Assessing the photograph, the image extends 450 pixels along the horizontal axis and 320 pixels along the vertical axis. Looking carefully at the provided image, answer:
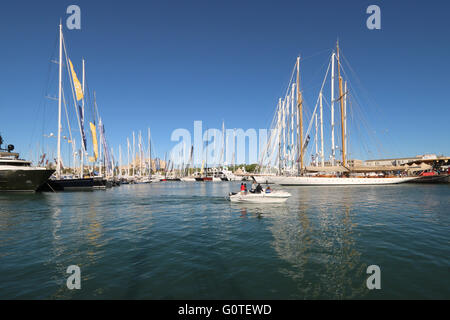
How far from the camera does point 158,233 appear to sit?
13.4 meters

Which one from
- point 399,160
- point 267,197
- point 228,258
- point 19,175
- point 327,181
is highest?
point 399,160

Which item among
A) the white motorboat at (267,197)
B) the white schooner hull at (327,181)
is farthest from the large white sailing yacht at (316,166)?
the white motorboat at (267,197)

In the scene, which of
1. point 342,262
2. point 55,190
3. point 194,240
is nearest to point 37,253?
point 194,240

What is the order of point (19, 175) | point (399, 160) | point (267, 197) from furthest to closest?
point (399, 160) < point (19, 175) < point (267, 197)

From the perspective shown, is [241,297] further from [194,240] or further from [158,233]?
[158,233]

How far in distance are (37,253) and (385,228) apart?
18312 mm

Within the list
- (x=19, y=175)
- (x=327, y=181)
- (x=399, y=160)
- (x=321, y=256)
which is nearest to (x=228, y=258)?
(x=321, y=256)

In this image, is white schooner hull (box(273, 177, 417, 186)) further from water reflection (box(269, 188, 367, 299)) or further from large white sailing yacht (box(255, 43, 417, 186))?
water reflection (box(269, 188, 367, 299))

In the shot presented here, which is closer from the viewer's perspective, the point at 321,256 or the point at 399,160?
the point at 321,256

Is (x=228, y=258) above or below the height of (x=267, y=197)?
below

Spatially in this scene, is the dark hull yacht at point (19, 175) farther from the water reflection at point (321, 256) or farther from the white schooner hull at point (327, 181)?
the white schooner hull at point (327, 181)

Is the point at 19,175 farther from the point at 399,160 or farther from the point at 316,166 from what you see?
the point at 399,160
